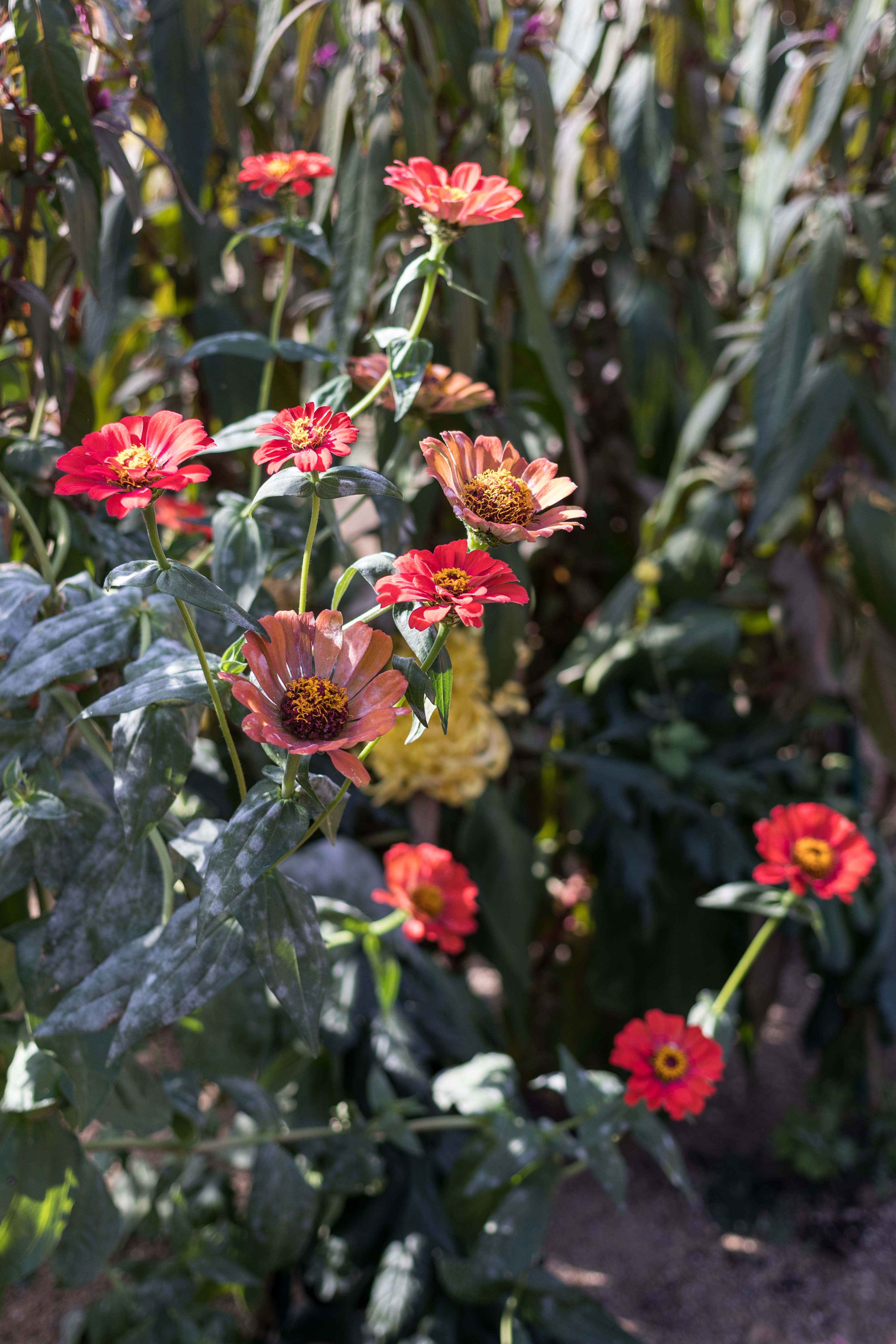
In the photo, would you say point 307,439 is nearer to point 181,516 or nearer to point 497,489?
point 497,489

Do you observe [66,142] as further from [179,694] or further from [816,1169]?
[816,1169]

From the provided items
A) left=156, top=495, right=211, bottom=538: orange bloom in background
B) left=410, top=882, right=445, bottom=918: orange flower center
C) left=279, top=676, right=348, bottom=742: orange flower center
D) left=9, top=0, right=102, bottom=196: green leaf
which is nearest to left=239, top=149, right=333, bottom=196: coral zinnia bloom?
left=9, top=0, right=102, bottom=196: green leaf

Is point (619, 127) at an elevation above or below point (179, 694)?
above

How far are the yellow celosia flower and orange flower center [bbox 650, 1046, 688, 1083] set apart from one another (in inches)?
11.5

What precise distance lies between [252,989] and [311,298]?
46 cm

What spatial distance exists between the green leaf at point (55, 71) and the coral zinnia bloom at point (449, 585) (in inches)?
11.5

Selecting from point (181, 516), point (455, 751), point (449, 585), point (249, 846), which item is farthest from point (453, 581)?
point (455, 751)

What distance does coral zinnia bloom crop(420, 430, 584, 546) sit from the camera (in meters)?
0.31

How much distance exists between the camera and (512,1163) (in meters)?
Result: 0.61

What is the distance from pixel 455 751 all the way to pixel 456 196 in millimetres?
469

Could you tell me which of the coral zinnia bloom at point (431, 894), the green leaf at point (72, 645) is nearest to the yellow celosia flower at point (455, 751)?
the coral zinnia bloom at point (431, 894)

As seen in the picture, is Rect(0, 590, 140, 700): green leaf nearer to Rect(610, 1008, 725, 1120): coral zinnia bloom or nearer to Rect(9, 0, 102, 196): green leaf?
Rect(9, 0, 102, 196): green leaf

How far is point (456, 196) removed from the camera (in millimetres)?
383

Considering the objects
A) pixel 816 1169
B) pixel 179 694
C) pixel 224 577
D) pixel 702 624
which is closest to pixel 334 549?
pixel 224 577
